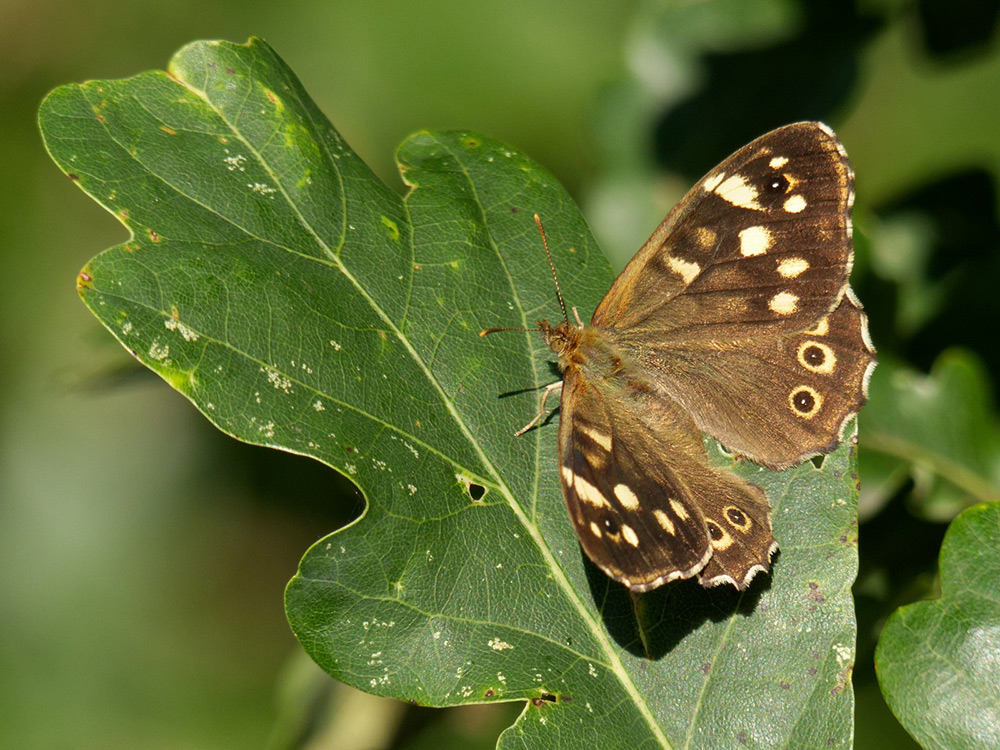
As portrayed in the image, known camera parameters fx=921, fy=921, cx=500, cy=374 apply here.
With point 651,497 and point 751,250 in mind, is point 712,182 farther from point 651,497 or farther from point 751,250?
point 651,497

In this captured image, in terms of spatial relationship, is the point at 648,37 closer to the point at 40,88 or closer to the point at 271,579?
the point at 271,579

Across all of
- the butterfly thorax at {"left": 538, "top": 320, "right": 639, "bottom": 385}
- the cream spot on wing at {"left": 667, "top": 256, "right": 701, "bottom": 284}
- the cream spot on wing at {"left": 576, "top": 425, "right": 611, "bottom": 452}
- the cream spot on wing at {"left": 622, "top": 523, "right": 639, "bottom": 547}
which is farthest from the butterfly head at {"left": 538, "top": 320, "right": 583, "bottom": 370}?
the cream spot on wing at {"left": 622, "top": 523, "right": 639, "bottom": 547}

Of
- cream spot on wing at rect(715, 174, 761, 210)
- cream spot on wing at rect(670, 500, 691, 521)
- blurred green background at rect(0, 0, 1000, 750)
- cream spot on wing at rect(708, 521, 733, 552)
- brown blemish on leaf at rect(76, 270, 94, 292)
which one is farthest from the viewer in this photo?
blurred green background at rect(0, 0, 1000, 750)

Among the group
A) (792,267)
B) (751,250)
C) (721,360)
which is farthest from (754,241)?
(721,360)

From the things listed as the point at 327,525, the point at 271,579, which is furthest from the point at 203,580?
the point at 327,525

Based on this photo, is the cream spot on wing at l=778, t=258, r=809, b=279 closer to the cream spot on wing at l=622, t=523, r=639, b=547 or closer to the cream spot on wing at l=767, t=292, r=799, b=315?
the cream spot on wing at l=767, t=292, r=799, b=315
